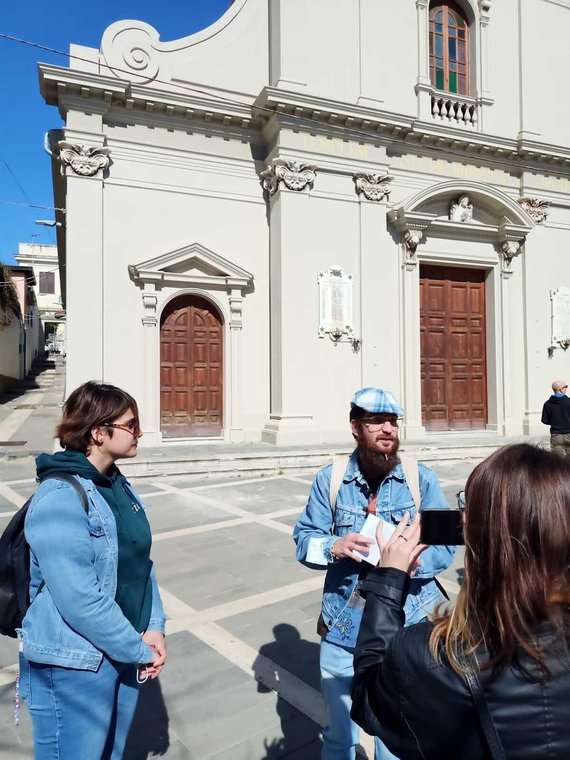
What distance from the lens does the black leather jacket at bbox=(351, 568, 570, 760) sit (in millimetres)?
1019

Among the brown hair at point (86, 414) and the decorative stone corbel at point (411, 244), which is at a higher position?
the decorative stone corbel at point (411, 244)

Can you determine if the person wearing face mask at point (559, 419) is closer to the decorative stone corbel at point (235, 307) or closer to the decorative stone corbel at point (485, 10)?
the decorative stone corbel at point (235, 307)

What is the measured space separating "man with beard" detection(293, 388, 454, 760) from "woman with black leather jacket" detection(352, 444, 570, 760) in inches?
36.0

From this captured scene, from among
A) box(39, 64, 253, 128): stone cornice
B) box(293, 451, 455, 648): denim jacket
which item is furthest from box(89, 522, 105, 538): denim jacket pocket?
box(39, 64, 253, 128): stone cornice

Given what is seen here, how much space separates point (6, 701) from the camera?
3.18m

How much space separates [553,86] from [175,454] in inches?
578

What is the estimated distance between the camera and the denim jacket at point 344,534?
2131mm

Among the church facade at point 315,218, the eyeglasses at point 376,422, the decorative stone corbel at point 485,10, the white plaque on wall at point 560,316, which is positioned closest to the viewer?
the eyeglasses at point 376,422

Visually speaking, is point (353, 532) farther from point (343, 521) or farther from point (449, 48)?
point (449, 48)

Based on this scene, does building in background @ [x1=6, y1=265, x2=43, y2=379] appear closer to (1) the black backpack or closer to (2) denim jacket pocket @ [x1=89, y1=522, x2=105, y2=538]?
(1) the black backpack

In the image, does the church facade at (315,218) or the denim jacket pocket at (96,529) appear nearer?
the denim jacket pocket at (96,529)

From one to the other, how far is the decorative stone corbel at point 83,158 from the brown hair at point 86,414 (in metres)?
10.6

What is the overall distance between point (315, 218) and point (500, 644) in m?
12.4

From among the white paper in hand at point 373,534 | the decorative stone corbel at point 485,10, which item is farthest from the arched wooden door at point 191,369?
the decorative stone corbel at point 485,10
